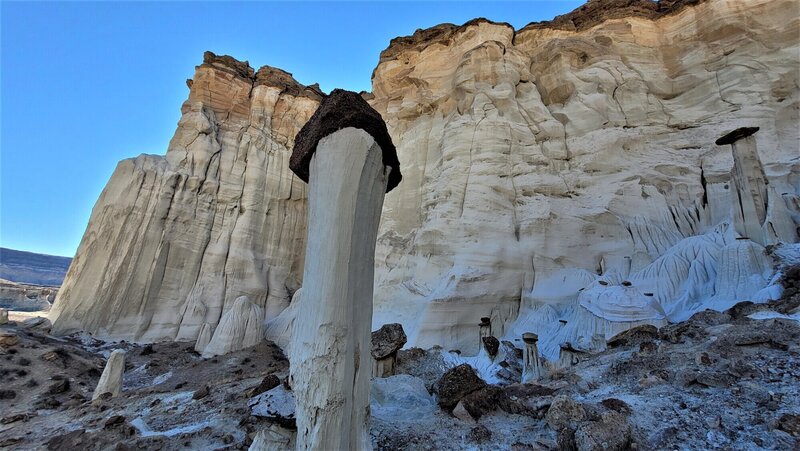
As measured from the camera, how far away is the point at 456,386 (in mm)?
7008

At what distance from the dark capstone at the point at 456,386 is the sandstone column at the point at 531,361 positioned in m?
2.70

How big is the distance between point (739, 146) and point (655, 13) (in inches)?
495

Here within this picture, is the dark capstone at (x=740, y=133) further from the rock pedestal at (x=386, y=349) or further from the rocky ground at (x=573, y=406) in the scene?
the rock pedestal at (x=386, y=349)

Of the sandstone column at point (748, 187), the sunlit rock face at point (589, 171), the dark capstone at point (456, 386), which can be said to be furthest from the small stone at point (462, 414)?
the sandstone column at point (748, 187)

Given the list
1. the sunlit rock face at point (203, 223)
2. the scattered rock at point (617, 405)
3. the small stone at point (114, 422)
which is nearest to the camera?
the scattered rock at point (617, 405)

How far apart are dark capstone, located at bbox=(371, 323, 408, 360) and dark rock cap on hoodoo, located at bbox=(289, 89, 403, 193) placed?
17.1 ft

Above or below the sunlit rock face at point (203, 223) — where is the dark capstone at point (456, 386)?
below

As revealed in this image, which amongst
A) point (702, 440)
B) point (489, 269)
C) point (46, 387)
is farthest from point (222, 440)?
point (489, 269)

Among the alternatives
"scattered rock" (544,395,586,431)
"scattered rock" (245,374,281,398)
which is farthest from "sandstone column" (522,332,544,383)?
"scattered rock" (245,374,281,398)

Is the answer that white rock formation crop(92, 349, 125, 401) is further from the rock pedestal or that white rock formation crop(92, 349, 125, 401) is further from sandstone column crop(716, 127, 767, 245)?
sandstone column crop(716, 127, 767, 245)

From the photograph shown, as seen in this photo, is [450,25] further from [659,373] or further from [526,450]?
[526,450]

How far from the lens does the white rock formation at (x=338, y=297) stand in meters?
4.50

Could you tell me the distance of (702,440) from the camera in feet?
16.1

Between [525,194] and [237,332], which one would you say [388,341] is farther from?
[237,332]
